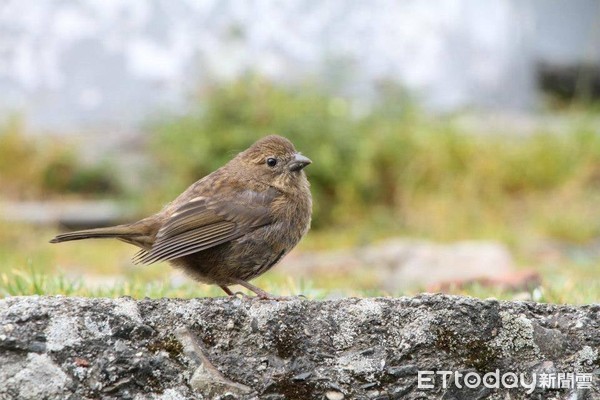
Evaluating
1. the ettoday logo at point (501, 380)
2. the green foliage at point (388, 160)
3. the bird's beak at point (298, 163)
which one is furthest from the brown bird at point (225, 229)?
the green foliage at point (388, 160)

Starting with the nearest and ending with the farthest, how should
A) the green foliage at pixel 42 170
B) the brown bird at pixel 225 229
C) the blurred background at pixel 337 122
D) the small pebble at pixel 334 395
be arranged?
the small pebble at pixel 334 395 < the brown bird at pixel 225 229 < the blurred background at pixel 337 122 < the green foliage at pixel 42 170

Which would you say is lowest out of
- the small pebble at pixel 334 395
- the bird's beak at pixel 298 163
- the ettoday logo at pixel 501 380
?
the small pebble at pixel 334 395

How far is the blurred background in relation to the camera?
10.3 m

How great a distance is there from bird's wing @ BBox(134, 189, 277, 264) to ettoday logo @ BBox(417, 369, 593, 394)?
162 cm

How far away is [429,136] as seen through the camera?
11844 mm

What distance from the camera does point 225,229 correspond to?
471 cm

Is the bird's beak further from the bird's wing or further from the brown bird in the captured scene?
the bird's wing

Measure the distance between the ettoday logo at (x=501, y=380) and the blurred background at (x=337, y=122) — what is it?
13.9 feet

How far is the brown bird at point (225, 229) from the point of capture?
4.61 meters

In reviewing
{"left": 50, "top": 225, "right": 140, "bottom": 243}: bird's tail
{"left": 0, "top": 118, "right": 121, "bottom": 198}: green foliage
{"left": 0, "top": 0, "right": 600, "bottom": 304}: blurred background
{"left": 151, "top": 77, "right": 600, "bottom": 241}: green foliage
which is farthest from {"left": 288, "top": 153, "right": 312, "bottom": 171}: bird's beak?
{"left": 0, "top": 118, "right": 121, "bottom": 198}: green foliage

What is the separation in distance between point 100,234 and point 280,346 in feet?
5.30

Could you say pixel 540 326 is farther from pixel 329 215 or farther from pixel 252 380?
pixel 329 215

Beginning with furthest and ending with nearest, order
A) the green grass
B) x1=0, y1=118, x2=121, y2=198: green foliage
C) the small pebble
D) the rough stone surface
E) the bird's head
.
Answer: x1=0, y1=118, x2=121, y2=198: green foliage → the green grass → the bird's head → the small pebble → the rough stone surface

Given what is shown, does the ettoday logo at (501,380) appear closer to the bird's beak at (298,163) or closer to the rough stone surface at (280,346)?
the rough stone surface at (280,346)
